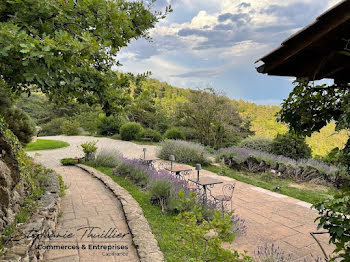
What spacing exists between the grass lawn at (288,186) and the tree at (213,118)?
6797 mm

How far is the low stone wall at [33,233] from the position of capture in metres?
2.26

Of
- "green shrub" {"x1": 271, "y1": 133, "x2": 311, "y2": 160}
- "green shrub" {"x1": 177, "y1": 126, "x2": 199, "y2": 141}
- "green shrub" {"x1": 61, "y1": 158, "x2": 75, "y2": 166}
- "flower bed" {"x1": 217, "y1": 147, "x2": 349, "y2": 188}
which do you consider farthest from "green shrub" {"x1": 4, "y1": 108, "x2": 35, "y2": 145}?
"green shrub" {"x1": 177, "y1": 126, "x2": 199, "y2": 141}

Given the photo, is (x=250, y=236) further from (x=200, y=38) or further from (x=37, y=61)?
(x=200, y=38)

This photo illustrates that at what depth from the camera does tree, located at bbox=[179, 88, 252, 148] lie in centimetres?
1524

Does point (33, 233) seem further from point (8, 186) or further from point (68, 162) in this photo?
point (68, 162)

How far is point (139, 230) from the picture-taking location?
329 cm

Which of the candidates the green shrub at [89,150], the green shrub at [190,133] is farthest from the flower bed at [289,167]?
the green shrub at [190,133]

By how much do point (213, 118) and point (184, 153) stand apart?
6150mm

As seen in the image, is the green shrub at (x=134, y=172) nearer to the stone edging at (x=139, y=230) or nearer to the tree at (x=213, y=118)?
the stone edging at (x=139, y=230)

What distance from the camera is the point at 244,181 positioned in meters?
7.14

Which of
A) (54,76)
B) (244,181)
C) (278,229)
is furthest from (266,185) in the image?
(54,76)

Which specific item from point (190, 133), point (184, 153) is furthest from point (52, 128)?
point (184, 153)

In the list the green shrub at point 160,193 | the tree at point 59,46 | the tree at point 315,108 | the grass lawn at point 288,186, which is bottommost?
the grass lawn at point 288,186

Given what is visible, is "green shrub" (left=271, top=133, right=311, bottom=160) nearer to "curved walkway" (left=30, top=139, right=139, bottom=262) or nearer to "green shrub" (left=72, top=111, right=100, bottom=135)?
"curved walkway" (left=30, top=139, right=139, bottom=262)
